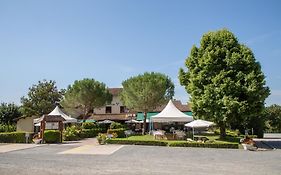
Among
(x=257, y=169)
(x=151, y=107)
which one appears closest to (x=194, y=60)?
(x=151, y=107)

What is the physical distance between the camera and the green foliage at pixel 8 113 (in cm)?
5528

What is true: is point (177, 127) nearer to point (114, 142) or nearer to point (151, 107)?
point (151, 107)

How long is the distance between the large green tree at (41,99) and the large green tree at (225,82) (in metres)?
41.5

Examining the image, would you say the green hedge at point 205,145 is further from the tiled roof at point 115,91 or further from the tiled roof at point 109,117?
the tiled roof at point 115,91

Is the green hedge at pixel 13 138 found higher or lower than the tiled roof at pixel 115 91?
lower

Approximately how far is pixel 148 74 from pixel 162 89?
3521mm

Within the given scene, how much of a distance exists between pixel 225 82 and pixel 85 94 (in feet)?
98.5

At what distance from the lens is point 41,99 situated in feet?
216

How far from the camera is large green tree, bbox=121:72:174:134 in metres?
45.2

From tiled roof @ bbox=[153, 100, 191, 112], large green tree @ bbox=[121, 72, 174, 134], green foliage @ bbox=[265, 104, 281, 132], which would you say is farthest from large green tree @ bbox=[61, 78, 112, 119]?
green foliage @ bbox=[265, 104, 281, 132]

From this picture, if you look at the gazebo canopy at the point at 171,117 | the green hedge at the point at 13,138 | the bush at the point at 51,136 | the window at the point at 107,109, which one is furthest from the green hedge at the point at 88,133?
the window at the point at 107,109

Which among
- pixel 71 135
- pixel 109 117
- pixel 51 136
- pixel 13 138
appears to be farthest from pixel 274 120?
pixel 13 138

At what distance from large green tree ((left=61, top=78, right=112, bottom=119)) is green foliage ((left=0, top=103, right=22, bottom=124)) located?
418 inches

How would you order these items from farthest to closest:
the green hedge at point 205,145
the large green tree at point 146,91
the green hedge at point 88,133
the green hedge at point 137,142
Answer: the large green tree at point 146,91
the green hedge at point 88,133
the green hedge at point 137,142
the green hedge at point 205,145
